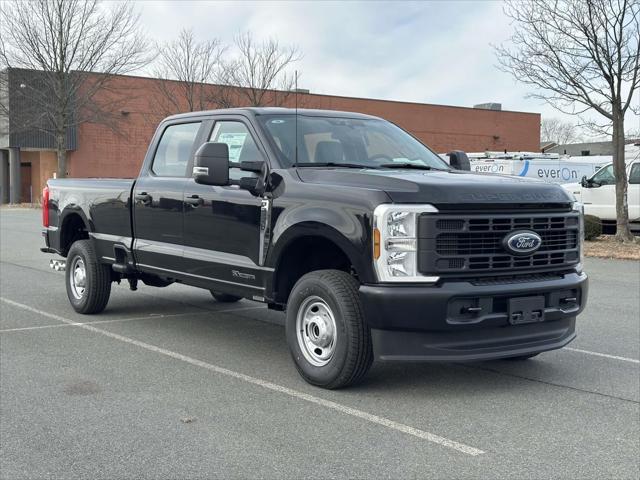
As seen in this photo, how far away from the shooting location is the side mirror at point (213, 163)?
6062mm

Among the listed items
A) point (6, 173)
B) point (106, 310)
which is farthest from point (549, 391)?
point (6, 173)

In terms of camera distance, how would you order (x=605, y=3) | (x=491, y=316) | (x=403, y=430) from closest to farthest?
(x=403, y=430)
(x=491, y=316)
(x=605, y=3)

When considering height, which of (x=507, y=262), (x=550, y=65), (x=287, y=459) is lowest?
(x=287, y=459)

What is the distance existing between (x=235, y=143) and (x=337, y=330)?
2162mm

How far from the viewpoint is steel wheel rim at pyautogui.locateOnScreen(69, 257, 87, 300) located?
28.2ft

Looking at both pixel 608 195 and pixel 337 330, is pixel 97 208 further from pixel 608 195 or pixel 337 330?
pixel 608 195

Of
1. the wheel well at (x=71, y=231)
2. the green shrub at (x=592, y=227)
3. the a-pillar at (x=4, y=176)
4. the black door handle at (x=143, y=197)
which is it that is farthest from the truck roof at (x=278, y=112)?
the a-pillar at (x=4, y=176)

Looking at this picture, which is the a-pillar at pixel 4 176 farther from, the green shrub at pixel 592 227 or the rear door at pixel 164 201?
the rear door at pixel 164 201

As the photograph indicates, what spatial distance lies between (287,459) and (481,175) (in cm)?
280

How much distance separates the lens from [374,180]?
17.4 feet

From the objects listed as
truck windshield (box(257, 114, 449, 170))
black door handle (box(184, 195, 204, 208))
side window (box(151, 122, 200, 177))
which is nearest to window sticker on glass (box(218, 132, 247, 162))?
truck windshield (box(257, 114, 449, 170))

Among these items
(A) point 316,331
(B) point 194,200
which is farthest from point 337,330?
(B) point 194,200

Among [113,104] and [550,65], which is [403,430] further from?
[113,104]

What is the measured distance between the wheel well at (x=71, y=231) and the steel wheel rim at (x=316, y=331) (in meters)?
4.18
